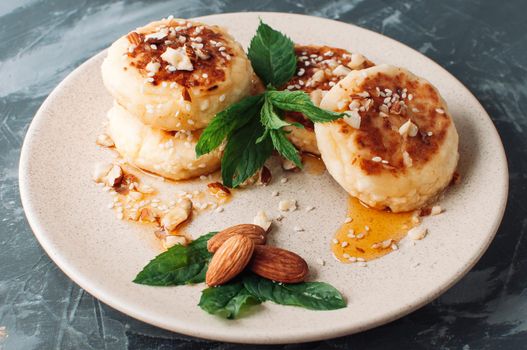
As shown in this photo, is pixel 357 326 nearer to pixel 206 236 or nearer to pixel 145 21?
pixel 206 236

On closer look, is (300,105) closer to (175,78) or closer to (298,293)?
(175,78)

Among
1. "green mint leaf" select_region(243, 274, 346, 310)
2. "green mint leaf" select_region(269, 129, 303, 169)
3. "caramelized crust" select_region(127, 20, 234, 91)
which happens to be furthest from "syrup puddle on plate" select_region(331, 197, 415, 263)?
"caramelized crust" select_region(127, 20, 234, 91)

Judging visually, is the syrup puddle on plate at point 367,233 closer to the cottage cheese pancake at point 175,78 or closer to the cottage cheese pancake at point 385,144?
the cottage cheese pancake at point 385,144

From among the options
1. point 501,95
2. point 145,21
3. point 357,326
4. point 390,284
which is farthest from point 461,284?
point 145,21

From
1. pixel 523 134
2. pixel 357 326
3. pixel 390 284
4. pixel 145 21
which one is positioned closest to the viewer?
pixel 357 326

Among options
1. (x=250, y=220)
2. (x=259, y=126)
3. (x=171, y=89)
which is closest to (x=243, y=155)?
(x=259, y=126)

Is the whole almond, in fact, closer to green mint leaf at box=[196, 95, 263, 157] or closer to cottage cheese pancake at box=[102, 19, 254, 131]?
green mint leaf at box=[196, 95, 263, 157]
